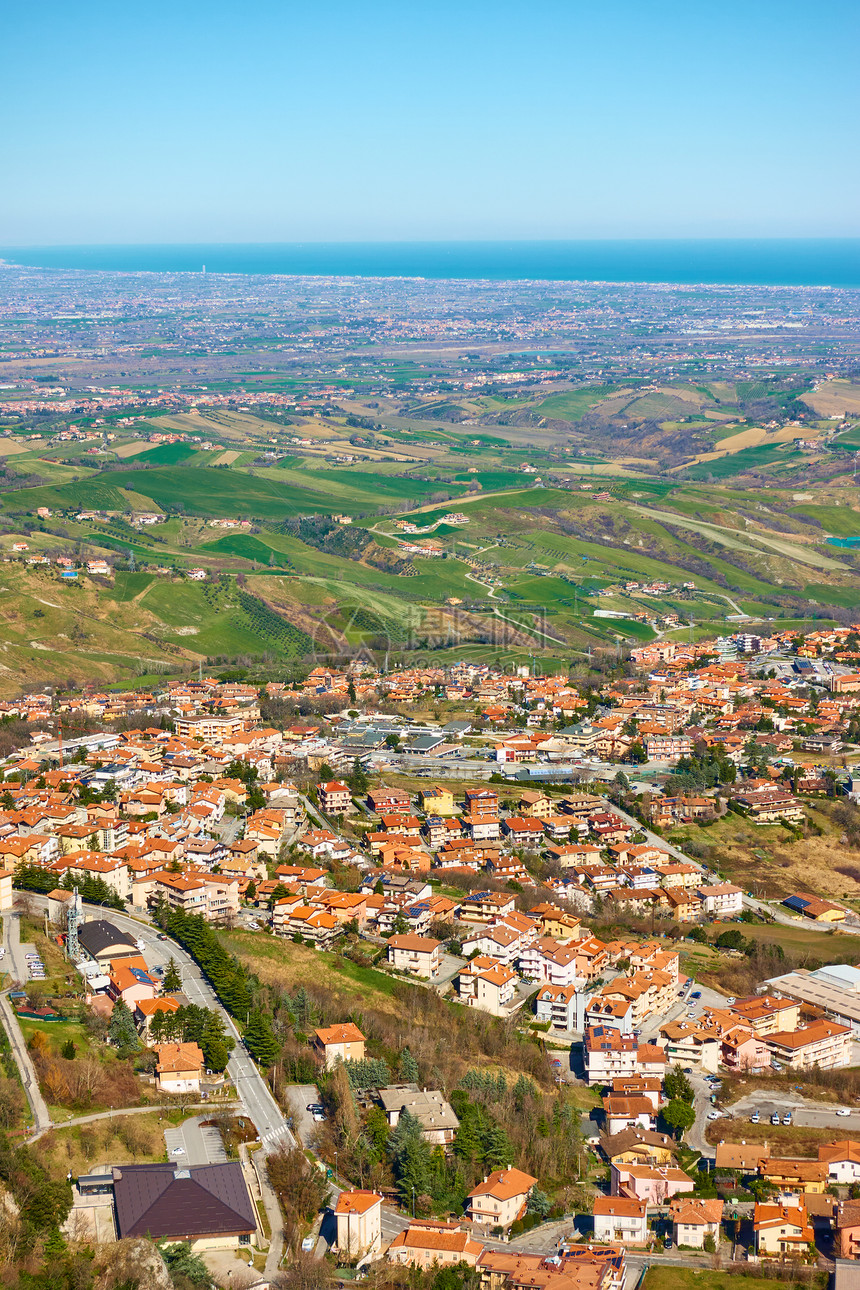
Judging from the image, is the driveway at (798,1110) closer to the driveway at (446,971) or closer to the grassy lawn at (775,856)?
the driveway at (446,971)

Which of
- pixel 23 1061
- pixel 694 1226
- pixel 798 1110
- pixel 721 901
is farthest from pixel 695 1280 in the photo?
pixel 721 901

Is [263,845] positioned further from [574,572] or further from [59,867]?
[574,572]

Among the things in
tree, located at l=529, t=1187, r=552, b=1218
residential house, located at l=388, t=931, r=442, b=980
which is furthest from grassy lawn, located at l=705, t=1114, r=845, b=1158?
residential house, located at l=388, t=931, r=442, b=980

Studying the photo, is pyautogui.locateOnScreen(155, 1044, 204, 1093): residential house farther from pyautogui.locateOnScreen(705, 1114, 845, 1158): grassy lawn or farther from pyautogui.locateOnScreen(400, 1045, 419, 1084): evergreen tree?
pyautogui.locateOnScreen(705, 1114, 845, 1158): grassy lawn

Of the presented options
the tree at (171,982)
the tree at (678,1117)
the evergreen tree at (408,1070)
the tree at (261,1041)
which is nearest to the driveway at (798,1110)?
the tree at (678,1117)

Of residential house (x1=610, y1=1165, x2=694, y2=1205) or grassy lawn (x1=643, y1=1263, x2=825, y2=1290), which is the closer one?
grassy lawn (x1=643, y1=1263, x2=825, y2=1290)

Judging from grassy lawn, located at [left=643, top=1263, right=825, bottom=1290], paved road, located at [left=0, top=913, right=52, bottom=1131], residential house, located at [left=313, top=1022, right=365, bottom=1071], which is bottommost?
grassy lawn, located at [left=643, top=1263, right=825, bottom=1290]

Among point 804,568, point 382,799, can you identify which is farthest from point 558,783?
point 804,568
